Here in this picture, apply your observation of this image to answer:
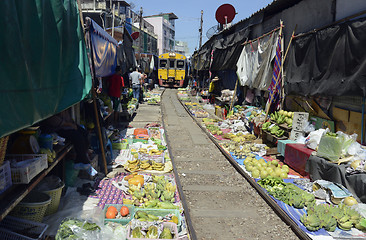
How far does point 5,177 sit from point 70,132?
232cm

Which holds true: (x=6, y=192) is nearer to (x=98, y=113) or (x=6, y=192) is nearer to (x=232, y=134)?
(x=98, y=113)

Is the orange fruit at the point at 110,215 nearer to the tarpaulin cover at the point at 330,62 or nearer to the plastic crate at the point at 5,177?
the plastic crate at the point at 5,177

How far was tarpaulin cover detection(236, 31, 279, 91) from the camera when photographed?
10391 mm

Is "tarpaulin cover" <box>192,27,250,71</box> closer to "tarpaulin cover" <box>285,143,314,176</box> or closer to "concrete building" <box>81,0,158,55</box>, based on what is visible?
"concrete building" <box>81,0,158,55</box>

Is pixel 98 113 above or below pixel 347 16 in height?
below

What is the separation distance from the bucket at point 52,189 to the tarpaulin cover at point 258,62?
26.6ft

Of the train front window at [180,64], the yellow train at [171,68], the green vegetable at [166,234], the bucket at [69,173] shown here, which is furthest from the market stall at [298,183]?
the train front window at [180,64]

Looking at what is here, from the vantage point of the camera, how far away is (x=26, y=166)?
11.7ft

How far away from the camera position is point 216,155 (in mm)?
8828

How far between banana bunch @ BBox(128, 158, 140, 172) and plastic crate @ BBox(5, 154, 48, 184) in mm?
3098

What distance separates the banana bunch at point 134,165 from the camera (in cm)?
712

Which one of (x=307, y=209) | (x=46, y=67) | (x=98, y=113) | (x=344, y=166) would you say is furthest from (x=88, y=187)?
(x=344, y=166)

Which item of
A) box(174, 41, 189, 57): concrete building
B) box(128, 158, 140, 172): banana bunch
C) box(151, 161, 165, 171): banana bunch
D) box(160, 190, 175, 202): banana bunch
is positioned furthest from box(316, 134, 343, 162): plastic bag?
box(174, 41, 189, 57): concrete building

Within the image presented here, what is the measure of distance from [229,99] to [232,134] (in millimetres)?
4321
